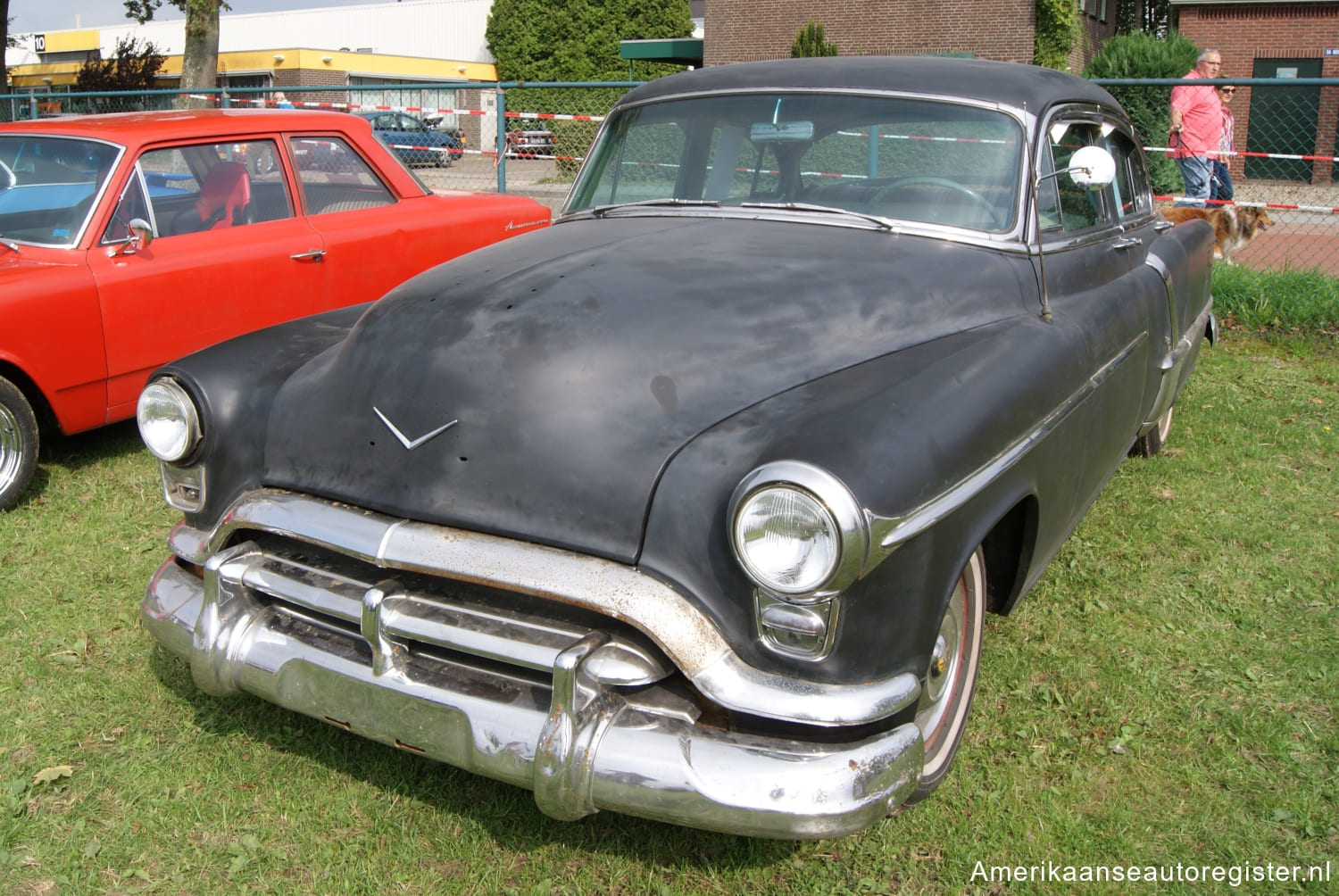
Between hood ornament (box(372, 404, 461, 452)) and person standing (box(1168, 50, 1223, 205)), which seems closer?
hood ornament (box(372, 404, 461, 452))

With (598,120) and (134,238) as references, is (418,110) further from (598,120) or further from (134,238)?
(134,238)

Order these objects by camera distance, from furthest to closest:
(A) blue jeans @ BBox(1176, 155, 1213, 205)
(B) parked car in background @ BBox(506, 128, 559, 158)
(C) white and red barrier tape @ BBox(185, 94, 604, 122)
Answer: (B) parked car in background @ BBox(506, 128, 559, 158), (C) white and red barrier tape @ BBox(185, 94, 604, 122), (A) blue jeans @ BBox(1176, 155, 1213, 205)

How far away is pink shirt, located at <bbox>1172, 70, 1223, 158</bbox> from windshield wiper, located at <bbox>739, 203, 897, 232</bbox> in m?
7.09

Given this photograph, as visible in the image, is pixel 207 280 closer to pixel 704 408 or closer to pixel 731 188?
pixel 731 188

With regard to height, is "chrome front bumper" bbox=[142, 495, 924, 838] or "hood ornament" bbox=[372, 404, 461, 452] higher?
"hood ornament" bbox=[372, 404, 461, 452]

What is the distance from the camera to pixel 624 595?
2.13 m

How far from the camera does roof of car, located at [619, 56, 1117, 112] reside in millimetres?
3490

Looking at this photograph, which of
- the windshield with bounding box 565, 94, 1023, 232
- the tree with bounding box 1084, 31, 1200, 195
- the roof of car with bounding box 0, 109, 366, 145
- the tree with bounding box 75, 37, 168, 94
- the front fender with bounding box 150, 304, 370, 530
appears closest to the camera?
the front fender with bounding box 150, 304, 370, 530

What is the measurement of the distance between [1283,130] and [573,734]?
944 inches

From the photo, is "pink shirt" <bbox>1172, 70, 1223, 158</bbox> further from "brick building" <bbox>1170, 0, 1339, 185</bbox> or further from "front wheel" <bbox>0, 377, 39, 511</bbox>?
"brick building" <bbox>1170, 0, 1339, 185</bbox>

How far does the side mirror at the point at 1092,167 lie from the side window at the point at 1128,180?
3.41 ft

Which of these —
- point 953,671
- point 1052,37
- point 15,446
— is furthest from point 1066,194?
point 1052,37

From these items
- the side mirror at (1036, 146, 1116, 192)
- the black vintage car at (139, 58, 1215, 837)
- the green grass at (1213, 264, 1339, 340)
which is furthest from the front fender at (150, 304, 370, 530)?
the green grass at (1213, 264, 1339, 340)

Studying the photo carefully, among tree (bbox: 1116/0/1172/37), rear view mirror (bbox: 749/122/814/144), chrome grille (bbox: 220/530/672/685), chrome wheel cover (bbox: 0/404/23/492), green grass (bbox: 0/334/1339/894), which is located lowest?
green grass (bbox: 0/334/1339/894)
